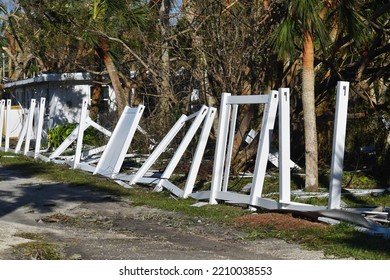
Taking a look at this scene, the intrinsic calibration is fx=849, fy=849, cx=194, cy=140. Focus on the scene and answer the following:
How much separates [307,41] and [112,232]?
187 inches

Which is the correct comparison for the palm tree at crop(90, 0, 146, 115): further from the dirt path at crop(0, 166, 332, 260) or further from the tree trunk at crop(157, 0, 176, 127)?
the dirt path at crop(0, 166, 332, 260)

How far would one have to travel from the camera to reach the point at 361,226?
10219 mm

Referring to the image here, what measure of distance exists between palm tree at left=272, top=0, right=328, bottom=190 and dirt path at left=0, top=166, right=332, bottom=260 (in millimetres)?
2828

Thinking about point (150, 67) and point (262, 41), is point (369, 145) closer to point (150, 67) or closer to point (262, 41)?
point (262, 41)

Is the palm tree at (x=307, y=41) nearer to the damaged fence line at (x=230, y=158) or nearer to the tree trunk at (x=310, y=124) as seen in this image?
the tree trunk at (x=310, y=124)

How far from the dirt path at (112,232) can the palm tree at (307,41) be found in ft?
9.28

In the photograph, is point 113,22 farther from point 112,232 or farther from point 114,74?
point 112,232

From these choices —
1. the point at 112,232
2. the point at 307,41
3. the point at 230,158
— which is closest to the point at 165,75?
the point at 230,158

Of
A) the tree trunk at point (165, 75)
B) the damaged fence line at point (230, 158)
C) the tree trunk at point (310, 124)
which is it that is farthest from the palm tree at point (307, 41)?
the tree trunk at point (165, 75)

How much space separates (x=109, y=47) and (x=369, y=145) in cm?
860

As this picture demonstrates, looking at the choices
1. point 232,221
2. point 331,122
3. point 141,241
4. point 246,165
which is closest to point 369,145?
point 331,122

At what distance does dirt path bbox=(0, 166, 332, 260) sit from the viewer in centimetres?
889

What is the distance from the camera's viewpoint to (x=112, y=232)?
10625 mm

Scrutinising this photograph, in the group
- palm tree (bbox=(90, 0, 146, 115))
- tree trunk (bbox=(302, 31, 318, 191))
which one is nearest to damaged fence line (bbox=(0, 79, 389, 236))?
tree trunk (bbox=(302, 31, 318, 191))
